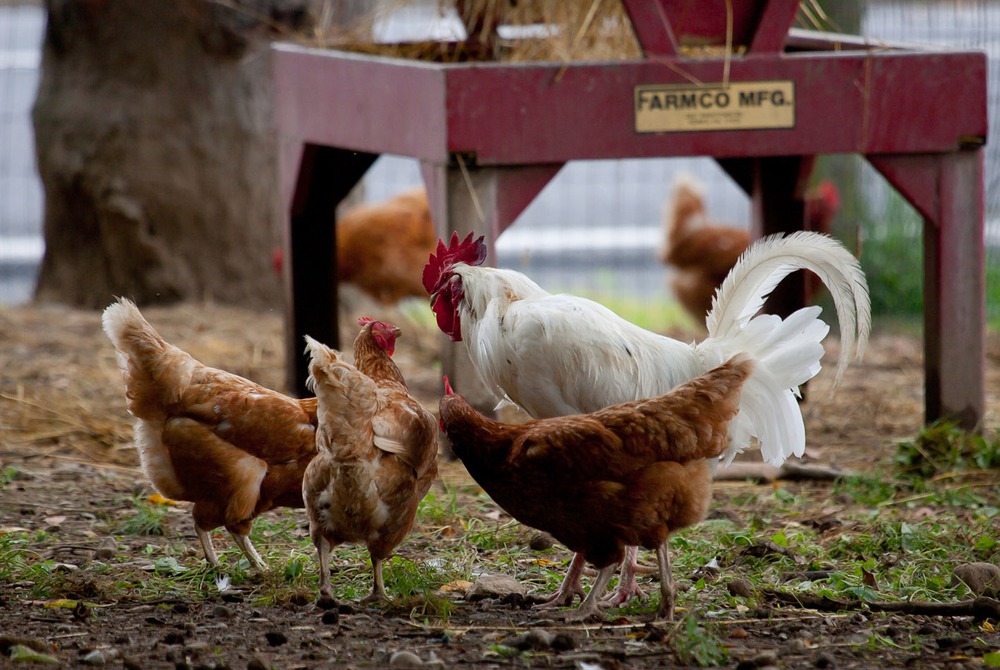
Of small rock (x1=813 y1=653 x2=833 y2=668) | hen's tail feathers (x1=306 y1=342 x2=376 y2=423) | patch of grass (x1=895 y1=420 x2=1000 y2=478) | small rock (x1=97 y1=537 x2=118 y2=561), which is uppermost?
hen's tail feathers (x1=306 y1=342 x2=376 y2=423)

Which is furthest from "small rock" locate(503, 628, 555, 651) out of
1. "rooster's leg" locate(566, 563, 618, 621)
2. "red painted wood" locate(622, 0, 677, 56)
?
"red painted wood" locate(622, 0, 677, 56)

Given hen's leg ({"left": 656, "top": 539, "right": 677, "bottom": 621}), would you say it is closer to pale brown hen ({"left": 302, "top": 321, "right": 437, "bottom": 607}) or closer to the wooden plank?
pale brown hen ({"left": 302, "top": 321, "right": 437, "bottom": 607})

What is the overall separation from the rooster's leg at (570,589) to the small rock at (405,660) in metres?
0.72

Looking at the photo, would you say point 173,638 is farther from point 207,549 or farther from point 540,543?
point 540,543

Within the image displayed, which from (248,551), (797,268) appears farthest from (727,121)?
(248,551)

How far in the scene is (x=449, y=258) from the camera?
438cm

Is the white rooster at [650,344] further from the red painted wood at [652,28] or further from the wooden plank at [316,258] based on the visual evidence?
the wooden plank at [316,258]

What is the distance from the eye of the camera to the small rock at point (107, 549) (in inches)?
165

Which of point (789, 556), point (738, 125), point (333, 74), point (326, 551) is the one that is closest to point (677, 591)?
point (789, 556)

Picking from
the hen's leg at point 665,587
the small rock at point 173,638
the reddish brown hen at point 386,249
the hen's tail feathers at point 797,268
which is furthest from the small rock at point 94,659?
the reddish brown hen at point 386,249

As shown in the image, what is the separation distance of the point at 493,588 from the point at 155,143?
5819 mm

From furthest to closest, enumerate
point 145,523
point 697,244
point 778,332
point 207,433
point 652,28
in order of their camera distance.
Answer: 1. point 697,244
2. point 652,28
3. point 145,523
4. point 207,433
5. point 778,332

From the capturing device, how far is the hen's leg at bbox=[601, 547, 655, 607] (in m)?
3.74

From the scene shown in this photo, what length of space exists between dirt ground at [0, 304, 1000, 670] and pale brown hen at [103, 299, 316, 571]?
12.9 inches
